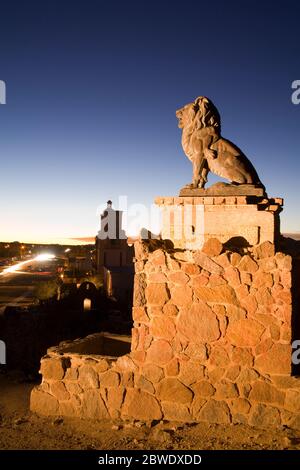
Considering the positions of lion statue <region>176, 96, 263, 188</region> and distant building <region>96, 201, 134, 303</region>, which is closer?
lion statue <region>176, 96, 263, 188</region>

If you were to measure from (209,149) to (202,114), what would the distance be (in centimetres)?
67

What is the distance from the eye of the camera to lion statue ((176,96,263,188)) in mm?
7477

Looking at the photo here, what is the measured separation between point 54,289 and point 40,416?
3109cm

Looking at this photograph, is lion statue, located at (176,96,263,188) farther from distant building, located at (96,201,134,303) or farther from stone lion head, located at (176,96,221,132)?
distant building, located at (96,201,134,303)

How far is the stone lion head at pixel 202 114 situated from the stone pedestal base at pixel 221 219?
1.46 meters

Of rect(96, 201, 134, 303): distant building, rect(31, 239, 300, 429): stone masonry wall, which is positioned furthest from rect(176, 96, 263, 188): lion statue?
rect(96, 201, 134, 303): distant building

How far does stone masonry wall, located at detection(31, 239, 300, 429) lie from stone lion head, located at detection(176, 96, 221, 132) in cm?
291

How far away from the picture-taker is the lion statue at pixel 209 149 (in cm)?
748

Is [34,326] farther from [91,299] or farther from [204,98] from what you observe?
[204,98]

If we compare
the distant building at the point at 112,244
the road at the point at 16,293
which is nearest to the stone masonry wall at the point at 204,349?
the road at the point at 16,293

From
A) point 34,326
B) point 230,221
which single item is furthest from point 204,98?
point 34,326

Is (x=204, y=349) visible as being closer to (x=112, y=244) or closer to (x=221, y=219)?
(x=221, y=219)

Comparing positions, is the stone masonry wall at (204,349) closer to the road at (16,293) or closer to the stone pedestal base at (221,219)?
the stone pedestal base at (221,219)

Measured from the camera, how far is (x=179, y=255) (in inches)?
229
